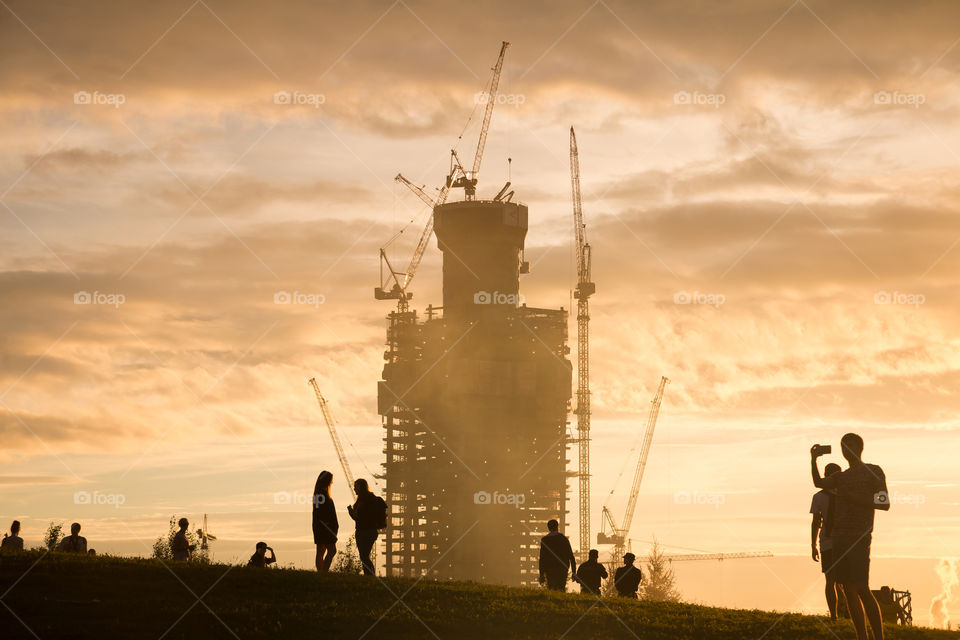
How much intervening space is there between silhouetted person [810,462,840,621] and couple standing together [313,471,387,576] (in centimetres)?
1166

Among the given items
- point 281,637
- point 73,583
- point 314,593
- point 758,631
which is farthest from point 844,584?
point 73,583

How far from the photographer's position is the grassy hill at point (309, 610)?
27.0 metres

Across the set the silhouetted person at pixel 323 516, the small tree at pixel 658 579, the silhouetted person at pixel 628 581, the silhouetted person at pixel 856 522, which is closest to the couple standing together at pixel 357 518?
the silhouetted person at pixel 323 516

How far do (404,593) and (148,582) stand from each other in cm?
668

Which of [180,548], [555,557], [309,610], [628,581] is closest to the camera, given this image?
[309,610]

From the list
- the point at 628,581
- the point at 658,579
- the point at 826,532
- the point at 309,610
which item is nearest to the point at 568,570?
the point at 628,581

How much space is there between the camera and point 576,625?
28344 millimetres

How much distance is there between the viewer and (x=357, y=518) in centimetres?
3403

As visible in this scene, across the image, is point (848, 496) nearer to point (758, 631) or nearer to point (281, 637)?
point (758, 631)

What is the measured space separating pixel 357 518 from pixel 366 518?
262mm

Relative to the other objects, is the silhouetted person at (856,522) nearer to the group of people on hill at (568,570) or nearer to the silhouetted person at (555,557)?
the group of people on hill at (568,570)

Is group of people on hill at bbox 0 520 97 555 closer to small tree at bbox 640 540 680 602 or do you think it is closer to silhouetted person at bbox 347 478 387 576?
silhouetted person at bbox 347 478 387 576

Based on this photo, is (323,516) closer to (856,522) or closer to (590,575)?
(590,575)

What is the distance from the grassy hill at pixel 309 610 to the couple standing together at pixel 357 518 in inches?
44.8
